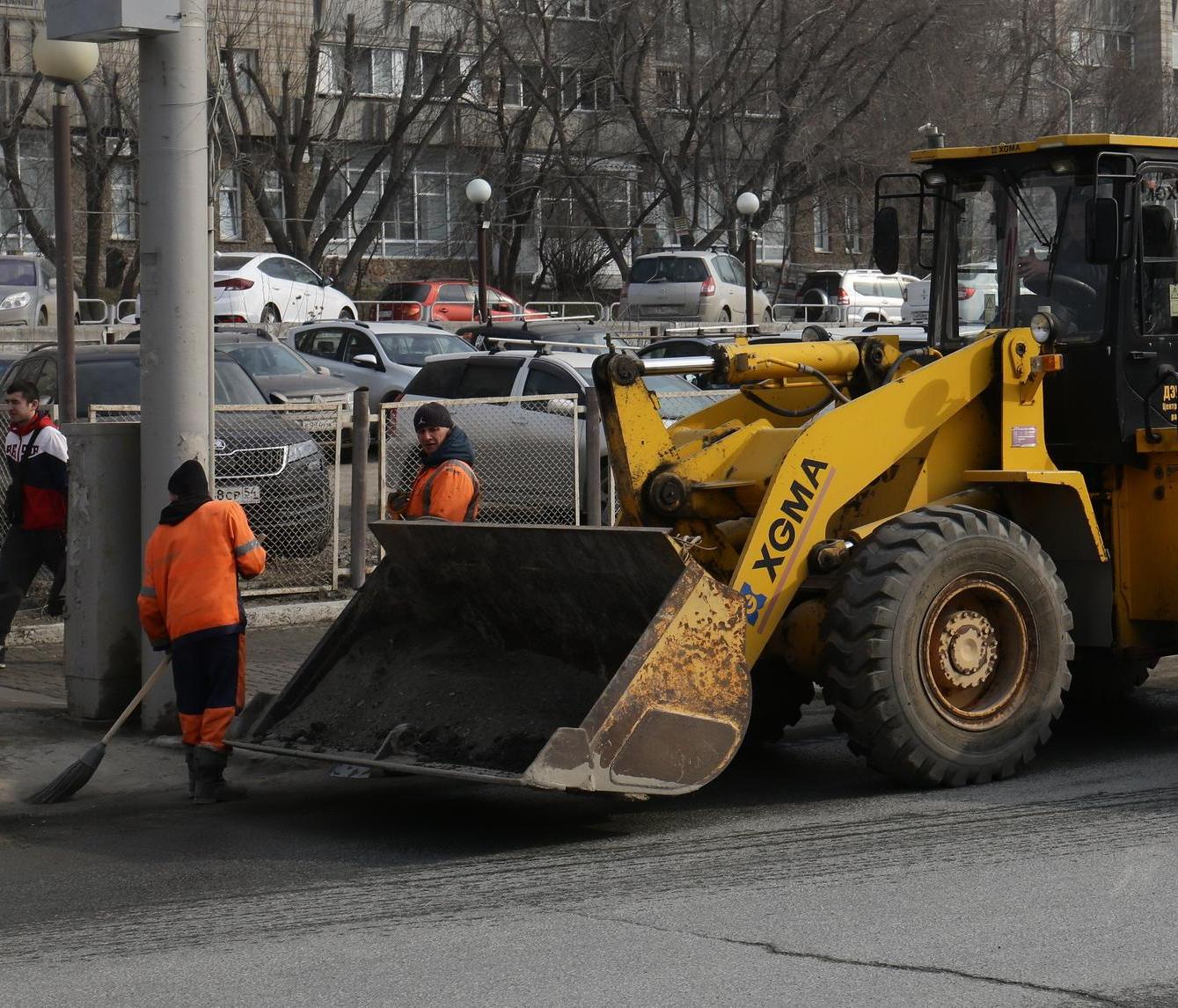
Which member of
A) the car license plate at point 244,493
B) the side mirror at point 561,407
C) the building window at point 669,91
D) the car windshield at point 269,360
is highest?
the building window at point 669,91

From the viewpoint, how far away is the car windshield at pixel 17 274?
29.3 m

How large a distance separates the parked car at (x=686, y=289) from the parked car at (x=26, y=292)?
11262mm

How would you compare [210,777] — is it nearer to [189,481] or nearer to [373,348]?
[189,481]

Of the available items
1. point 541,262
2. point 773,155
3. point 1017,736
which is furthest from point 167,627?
point 541,262

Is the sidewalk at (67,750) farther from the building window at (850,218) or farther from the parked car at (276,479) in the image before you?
the building window at (850,218)

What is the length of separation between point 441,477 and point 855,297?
95.5 feet

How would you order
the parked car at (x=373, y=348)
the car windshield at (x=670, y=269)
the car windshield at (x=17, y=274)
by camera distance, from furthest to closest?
the car windshield at (x=670, y=269)
the car windshield at (x=17, y=274)
the parked car at (x=373, y=348)

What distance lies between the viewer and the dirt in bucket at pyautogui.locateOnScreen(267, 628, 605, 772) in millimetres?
7730

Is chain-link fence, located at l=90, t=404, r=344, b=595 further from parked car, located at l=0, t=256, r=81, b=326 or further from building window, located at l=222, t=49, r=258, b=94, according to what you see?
building window, located at l=222, t=49, r=258, b=94

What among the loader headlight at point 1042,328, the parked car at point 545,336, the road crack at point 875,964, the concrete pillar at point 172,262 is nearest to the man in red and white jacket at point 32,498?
the concrete pillar at point 172,262

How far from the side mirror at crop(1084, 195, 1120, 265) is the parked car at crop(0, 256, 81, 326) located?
22.8 m

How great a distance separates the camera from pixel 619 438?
8352 mm

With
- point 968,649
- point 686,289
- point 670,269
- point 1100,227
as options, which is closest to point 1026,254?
point 1100,227

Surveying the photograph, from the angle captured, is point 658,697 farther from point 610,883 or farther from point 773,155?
point 773,155
